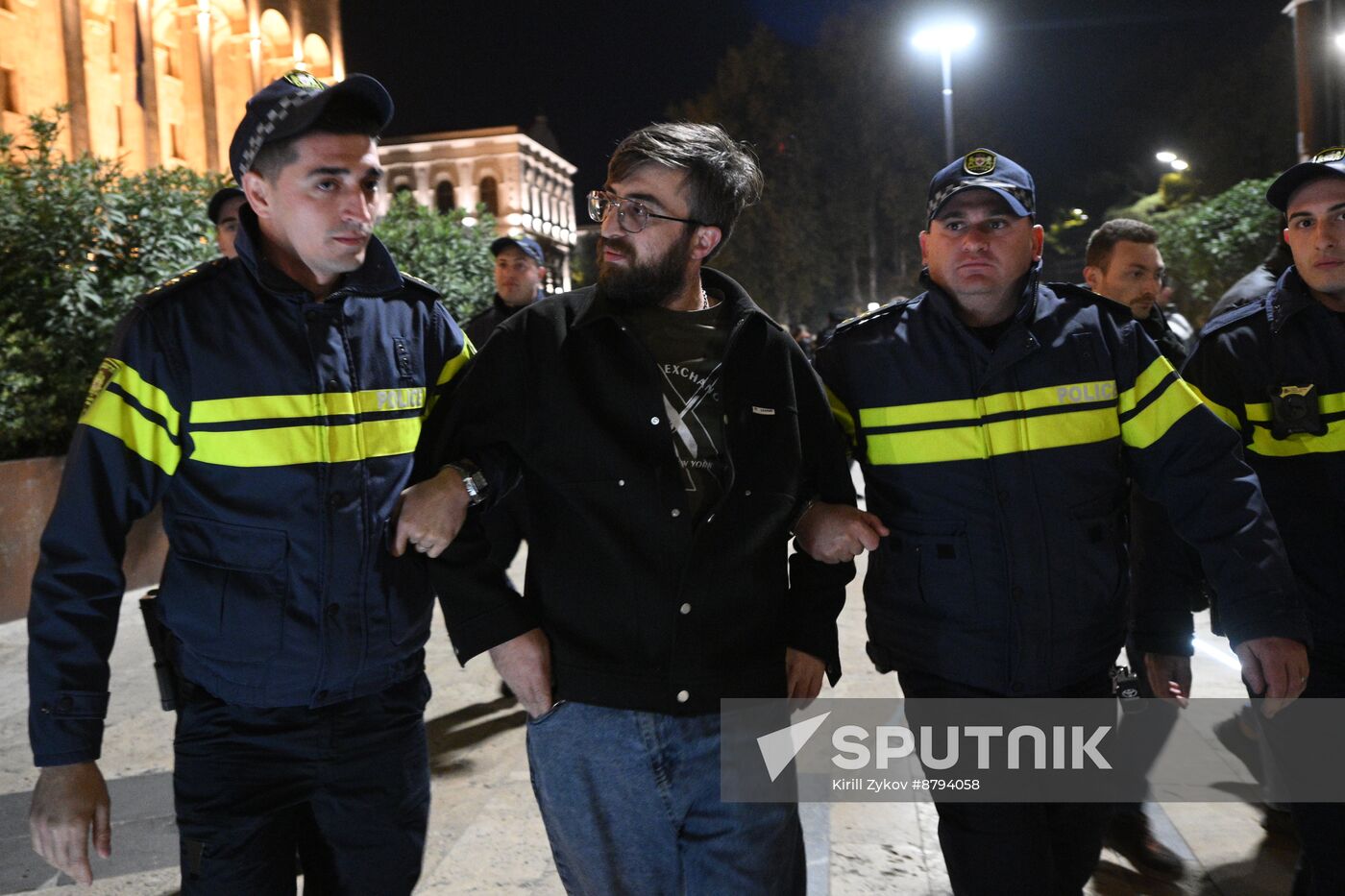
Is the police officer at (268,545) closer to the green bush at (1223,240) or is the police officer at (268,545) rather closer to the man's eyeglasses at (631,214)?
the man's eyeglasses at (631,214)

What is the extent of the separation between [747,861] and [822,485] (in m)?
0.90

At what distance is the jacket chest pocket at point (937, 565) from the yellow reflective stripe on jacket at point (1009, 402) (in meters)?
0.27

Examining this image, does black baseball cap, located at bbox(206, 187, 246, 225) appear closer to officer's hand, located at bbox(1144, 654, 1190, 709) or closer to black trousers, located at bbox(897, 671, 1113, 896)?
black trousers, located at bbox(897, 671, 1113, 896)

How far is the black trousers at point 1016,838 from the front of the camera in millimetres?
2725

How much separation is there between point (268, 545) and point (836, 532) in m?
1.27

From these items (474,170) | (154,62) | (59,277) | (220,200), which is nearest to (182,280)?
(220,200)

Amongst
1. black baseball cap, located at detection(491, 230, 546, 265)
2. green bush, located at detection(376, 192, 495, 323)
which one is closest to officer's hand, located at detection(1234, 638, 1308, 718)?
black baseball cap, located at detection(491, 230, 546, 265)

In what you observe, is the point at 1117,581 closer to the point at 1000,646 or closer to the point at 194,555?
the point at 1000,646

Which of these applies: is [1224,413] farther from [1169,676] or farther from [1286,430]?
[1169,676]

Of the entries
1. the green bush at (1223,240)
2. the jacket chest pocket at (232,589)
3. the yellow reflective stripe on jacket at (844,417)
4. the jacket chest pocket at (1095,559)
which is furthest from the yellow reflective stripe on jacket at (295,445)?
the green bush at (1223,240)

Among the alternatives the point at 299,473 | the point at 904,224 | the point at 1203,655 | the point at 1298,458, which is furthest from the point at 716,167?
the point at 904,224

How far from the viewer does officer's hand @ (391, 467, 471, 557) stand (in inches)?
90.8

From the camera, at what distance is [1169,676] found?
10.1 feet

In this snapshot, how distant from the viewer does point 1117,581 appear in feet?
9.43
